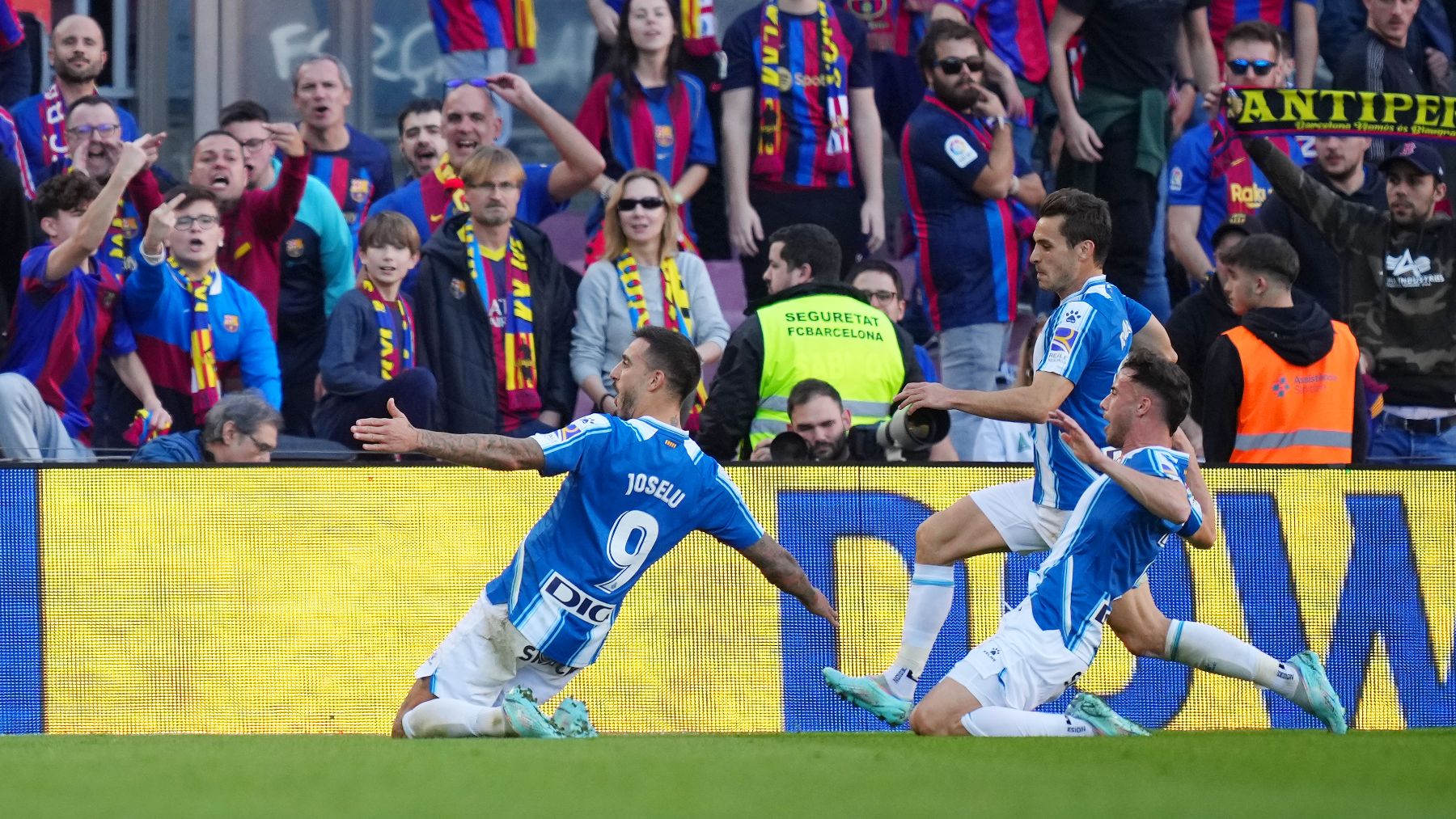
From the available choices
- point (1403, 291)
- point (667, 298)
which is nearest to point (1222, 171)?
point (1403, 291)

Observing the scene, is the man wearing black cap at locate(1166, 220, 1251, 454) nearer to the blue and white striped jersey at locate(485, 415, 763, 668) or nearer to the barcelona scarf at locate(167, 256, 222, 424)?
the blue and white striped jersey at locate(485, 415, 763, 668)

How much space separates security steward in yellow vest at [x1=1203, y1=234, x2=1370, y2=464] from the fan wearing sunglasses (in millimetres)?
1861

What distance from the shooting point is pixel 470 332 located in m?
9.24

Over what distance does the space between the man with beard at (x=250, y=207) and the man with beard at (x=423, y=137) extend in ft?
2.65

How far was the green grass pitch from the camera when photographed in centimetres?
457

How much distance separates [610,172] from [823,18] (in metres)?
1.45

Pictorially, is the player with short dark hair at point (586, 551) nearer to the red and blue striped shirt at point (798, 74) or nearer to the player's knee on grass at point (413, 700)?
the player's knee on grass at point (413, 700)

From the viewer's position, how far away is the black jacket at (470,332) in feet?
30.1

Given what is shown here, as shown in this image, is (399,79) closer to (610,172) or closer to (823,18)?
(610,172)

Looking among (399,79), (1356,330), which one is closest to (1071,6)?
(1356,330)

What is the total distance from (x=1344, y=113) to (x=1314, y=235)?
3.09ft

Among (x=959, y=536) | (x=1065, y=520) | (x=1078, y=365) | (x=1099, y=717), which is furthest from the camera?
(x=959, y=536)

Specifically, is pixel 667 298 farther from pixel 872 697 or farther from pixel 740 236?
pixel 872 697

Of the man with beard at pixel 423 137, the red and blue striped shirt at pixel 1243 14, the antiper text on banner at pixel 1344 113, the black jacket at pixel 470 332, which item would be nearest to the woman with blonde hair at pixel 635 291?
the black jacket at pixel 470 332
